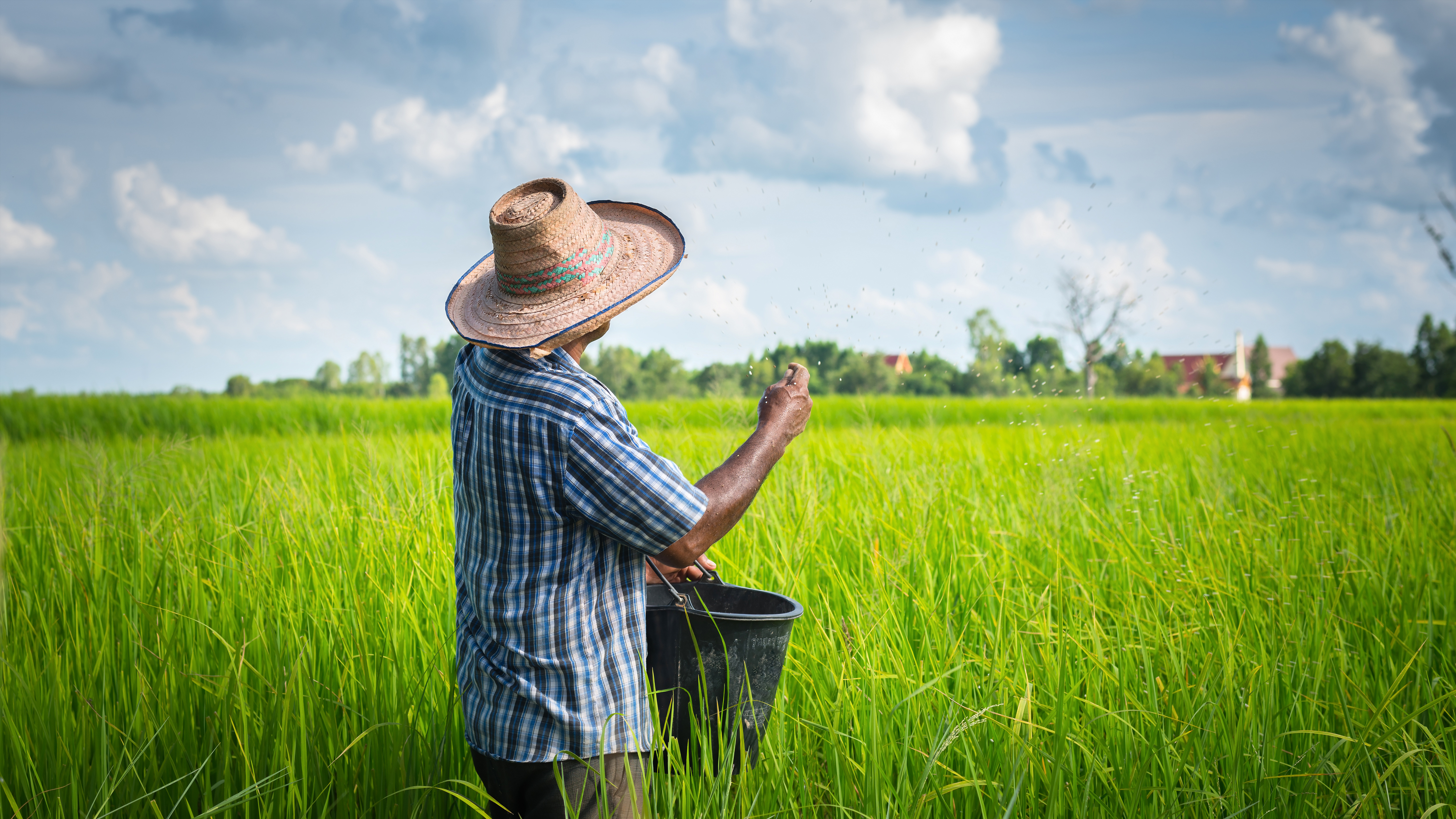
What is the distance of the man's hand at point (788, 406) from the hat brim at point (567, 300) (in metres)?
0.33

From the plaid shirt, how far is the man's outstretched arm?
54mm

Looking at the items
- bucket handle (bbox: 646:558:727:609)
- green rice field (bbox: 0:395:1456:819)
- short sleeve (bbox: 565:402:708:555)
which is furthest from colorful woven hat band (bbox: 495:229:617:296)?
green rice field (bbox: 0:395:1456:819)

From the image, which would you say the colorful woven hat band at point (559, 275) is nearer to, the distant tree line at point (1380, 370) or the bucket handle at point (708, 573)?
the bucket handle at point (708, 573)

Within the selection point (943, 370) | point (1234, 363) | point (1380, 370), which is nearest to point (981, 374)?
point (943, 370)

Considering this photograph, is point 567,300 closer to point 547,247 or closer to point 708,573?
point 547,247

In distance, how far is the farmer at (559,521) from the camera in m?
1.46

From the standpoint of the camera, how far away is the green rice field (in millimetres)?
1969

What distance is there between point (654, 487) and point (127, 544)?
11.1 ft

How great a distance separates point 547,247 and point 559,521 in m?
0.53

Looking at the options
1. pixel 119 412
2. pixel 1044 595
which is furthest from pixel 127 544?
pixel 119 412

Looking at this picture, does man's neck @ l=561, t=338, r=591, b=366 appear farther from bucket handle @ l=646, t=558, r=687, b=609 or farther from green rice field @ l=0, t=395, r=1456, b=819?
green rice field @ l=0, t=395, r=1456, b=819

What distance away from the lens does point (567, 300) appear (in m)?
1.62

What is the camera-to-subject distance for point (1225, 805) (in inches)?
74.7

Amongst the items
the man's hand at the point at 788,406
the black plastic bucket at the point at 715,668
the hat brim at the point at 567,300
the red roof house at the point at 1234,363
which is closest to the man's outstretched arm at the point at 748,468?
the man's hand at the point at 788,406
